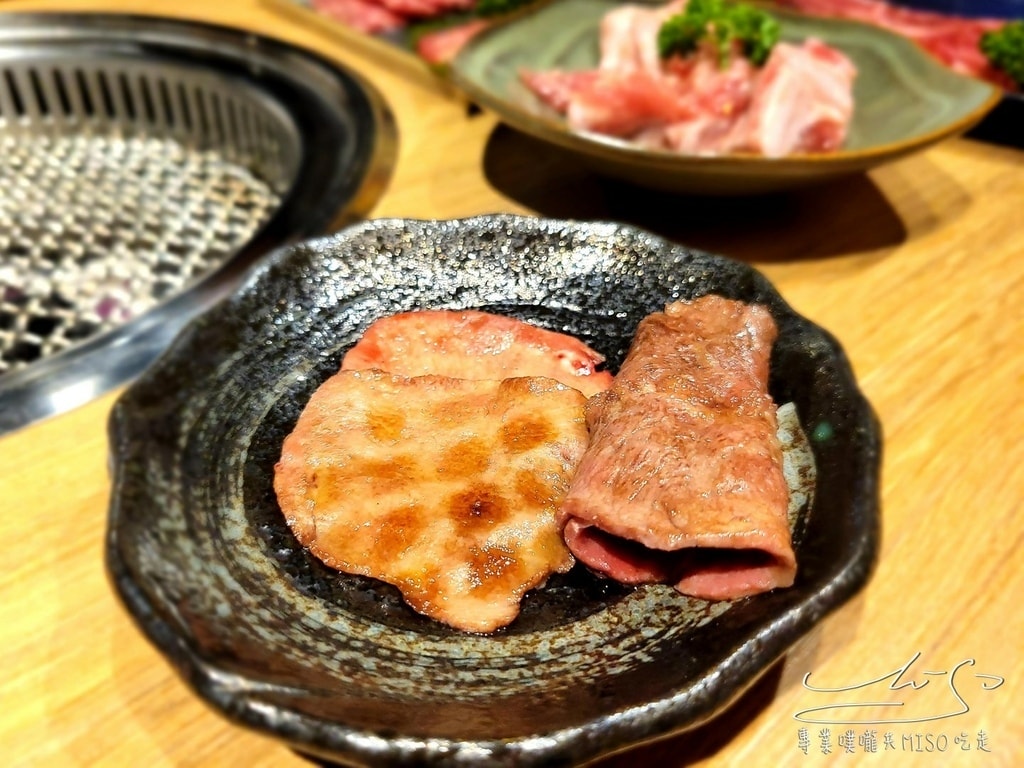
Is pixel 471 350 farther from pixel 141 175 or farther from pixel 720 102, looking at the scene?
pixel 141 175

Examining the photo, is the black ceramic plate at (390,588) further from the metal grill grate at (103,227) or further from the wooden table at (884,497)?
the metal grill grate at (103,227)

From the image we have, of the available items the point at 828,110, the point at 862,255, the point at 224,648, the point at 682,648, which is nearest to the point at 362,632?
the point at 224,648

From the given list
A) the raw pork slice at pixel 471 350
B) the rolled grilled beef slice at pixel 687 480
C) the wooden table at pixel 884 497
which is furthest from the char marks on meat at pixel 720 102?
the rolled grilled beef slice at pixel 687 480

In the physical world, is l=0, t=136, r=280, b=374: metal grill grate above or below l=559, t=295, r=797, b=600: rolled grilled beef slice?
below

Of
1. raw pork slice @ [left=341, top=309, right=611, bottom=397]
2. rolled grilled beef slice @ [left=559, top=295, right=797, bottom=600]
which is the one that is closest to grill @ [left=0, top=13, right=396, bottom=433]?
raw pork slice @ [left=341, top=309, right=611, bottom=397]

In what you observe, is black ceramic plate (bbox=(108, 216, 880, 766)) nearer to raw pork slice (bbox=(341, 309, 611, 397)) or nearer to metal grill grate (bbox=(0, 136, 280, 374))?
raw pork slice (bbox=(341, 309, 611, 397))

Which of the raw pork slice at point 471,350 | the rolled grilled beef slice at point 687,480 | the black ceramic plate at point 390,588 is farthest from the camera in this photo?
the raw pork slice at point 471,350
